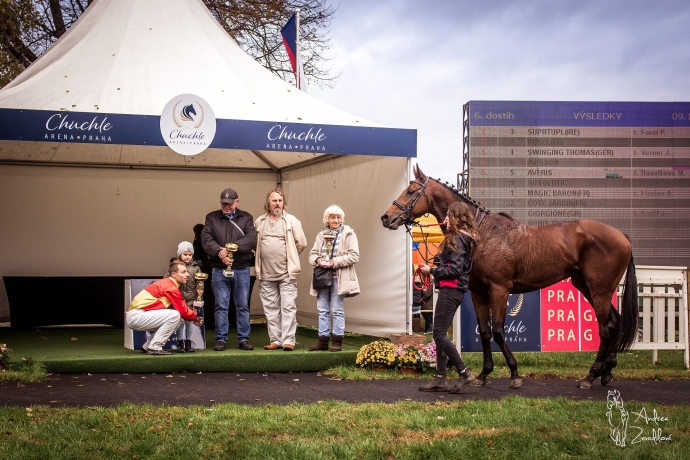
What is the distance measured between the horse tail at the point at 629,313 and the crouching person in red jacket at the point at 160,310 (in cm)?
490

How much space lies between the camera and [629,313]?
29.3 ft

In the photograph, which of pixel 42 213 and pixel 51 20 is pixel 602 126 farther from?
pixel 51 20

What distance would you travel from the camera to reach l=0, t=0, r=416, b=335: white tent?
9.75 m

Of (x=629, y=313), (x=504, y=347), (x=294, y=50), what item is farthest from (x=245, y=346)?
(x=294, y=50)

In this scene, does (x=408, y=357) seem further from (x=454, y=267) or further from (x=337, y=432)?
(x=337, y=432)

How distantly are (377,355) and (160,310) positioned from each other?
2563 mm

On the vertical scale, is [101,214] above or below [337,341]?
above

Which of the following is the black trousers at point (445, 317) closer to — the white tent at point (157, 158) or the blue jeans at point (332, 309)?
the blue jeans at point (332, 309)

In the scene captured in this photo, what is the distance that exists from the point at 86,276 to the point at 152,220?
4.86ft

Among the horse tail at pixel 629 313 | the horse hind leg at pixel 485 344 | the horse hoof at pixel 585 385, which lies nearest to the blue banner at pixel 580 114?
the horse tail at pixel 629 313

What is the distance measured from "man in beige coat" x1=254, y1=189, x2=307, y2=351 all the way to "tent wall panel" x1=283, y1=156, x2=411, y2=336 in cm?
128

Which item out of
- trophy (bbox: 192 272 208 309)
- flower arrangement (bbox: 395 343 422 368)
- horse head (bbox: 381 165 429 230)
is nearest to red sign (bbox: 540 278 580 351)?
flower arrangement (bbox: 395 343 422 368)

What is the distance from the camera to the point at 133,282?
10.1 meters

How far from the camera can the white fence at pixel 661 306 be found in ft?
33.8
